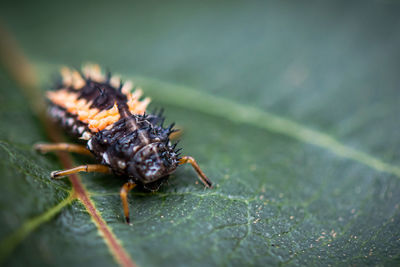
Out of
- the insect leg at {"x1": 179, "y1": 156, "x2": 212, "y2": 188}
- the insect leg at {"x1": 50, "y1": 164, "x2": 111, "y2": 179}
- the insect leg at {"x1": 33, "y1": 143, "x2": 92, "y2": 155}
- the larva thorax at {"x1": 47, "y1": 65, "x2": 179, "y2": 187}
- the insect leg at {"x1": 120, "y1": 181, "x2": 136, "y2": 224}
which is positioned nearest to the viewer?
the insect leg at {"x1": 120, "y1": 181, "x2": 136, "y2": 224}

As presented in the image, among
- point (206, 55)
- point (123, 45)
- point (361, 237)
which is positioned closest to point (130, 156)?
point (361, 237)

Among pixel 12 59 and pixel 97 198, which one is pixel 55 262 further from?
pixel 12 59

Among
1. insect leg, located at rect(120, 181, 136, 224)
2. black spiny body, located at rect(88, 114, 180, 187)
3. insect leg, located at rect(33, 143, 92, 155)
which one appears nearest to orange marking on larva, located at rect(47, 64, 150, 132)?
black spiny body, located at rect(88, 114, 180, 187)

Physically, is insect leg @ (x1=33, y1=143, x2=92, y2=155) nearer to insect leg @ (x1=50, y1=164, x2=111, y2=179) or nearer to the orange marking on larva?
the orange marking on larva

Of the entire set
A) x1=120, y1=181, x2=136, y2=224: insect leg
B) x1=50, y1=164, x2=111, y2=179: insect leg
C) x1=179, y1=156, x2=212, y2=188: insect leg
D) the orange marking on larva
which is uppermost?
the orange marking on larva

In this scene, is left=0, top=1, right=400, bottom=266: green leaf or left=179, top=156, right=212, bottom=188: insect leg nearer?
left=0, top=1, right=400, bottom=266: green leaf

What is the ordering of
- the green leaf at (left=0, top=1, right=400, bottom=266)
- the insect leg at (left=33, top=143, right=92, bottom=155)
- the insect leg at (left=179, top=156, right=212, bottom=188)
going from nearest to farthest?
the green leaf at (left=0, top=1, right=400, bottom=266), the insect leg at (left=179, top=156, right=212, bottom=188), the insect leg at (left=33, top=143, right=92, bottom=155)

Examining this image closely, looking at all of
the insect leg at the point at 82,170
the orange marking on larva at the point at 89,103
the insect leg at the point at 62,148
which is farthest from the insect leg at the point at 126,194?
the insect leg at the point at 62,148

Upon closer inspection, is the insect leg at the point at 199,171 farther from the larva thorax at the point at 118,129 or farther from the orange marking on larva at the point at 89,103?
the orange marking on larva at the point at 89,103

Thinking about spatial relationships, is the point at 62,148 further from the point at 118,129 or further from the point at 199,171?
the point at 199,171
